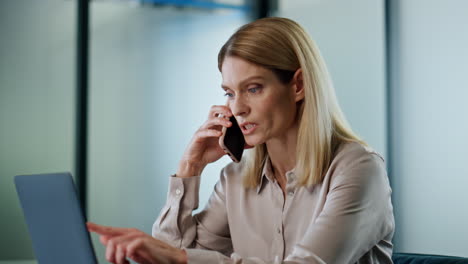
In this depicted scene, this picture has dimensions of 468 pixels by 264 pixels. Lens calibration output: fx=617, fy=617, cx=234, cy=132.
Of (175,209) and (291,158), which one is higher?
(291,158)

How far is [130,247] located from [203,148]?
2.82 ft

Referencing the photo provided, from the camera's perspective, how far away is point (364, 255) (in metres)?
1.63

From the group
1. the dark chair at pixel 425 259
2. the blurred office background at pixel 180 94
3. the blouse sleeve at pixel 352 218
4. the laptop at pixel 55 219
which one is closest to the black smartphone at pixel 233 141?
→ the blouse sleeve at pixel 352 218

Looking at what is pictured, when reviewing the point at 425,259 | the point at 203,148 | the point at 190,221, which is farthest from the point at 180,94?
the point at 425,259

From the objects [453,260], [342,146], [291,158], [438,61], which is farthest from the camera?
[438,61]

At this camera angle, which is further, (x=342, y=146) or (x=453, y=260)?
(x=342, y=146)

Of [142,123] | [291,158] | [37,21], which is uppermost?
[37,21]

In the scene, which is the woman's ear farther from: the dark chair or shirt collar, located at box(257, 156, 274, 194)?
the dark chair

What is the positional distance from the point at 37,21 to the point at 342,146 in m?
3.26

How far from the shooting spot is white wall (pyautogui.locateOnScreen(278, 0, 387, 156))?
396 centimetres

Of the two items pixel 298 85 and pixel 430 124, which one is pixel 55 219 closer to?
pixel 298 85

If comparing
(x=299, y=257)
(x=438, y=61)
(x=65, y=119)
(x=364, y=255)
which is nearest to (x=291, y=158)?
(x=364, y=255)

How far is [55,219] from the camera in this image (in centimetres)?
104

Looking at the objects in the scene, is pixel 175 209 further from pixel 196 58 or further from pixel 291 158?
pixel 196 58
